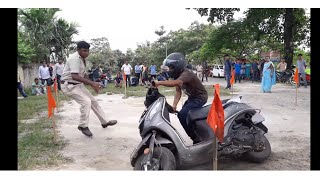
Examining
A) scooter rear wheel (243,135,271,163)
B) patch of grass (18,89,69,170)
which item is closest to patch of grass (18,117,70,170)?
patch of grass (18,89,69,170)

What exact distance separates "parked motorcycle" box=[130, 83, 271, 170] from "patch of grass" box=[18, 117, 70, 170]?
4.47 ft

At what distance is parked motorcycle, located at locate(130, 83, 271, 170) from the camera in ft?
11.0

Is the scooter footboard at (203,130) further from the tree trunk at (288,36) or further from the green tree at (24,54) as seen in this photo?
the tree trunk at (288,36)

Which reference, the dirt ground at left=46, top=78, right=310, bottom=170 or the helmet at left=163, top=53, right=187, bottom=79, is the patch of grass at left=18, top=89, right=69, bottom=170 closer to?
the dirt ground at left=46, top=78, right=310, bottom=170

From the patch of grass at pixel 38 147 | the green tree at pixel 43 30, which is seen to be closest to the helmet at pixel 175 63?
the patch of grass at pixel 38 147

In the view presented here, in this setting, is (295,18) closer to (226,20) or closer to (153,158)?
(226,20)

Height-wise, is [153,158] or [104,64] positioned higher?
[104,64]

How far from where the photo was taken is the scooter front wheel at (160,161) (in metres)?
3.27

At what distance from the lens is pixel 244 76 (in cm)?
2053

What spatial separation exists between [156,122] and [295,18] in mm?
15901

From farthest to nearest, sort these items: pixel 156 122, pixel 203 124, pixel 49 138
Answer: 1. pixel 49 138
2. pixel 203 124
3. pixel 156 122

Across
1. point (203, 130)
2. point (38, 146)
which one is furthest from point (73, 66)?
point (203, 130)

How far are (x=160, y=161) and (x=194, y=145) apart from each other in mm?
551
